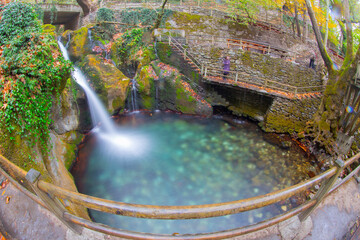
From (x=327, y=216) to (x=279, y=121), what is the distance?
9.31 meters

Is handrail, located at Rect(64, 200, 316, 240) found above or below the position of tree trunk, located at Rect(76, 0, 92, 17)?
below

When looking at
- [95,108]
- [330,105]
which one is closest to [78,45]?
[95,108]

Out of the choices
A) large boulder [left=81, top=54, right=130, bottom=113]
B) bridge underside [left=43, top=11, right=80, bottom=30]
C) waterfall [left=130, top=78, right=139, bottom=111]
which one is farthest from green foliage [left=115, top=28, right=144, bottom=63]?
bridge underside [left=43, top=11, right=80, bottom=30]

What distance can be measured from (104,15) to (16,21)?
11180 millimetres

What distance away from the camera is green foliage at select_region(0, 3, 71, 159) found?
15.3ft

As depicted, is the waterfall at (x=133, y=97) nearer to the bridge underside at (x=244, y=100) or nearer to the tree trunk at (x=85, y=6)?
the bridge underside at (x=244, y=100)

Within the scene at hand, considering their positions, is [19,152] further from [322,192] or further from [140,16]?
[140,16]

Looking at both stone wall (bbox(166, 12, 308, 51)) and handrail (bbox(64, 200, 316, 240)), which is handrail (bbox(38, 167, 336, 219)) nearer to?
handrail (bbox(64, 200, 316, 240))

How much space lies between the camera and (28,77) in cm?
503

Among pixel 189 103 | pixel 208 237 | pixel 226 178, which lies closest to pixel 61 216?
pixel 208 237

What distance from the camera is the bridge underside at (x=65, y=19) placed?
16064mm

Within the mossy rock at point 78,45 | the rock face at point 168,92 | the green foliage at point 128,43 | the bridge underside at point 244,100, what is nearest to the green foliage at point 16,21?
the mossy rock at point 78,45

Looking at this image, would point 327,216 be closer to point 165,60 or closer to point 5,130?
point 5,130

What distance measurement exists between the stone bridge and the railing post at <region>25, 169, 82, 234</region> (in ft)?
59.7
